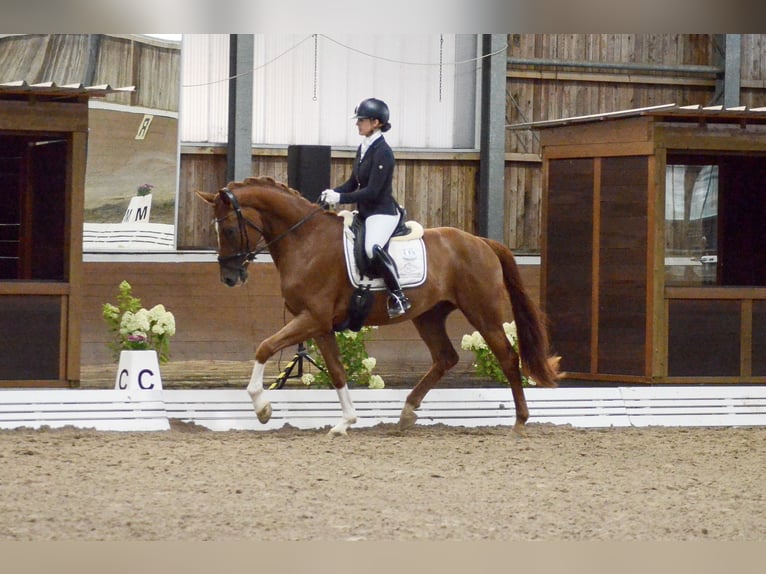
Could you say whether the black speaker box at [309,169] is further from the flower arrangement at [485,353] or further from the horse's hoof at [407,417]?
the horse's hoof at [407,417]

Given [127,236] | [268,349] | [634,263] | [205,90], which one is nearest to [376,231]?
[268,349]

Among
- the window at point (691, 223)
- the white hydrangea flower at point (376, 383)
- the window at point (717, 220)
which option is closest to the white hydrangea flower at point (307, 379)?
→ the white hydrangea flower at point (376, 383)

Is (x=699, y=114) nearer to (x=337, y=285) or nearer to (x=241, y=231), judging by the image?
(x=337, y=285)

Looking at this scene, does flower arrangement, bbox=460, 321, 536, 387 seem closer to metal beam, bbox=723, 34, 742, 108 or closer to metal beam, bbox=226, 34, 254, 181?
metal beam, bbox=226, 34, 254, 181

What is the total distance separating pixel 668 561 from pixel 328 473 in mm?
2706

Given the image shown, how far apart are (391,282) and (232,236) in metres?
1.05

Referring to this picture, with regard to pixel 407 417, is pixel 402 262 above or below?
above

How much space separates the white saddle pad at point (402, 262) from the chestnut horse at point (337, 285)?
5 cm

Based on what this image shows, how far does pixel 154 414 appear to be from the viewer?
Result: 7.52 metres

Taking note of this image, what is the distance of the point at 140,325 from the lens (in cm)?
834

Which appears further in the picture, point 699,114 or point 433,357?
point 699,114

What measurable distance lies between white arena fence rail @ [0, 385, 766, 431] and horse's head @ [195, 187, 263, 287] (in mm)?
881

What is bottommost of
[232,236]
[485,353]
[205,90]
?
[485,353]

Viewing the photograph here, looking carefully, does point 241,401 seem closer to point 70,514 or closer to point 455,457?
point 455,457
